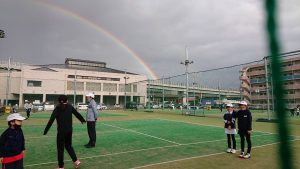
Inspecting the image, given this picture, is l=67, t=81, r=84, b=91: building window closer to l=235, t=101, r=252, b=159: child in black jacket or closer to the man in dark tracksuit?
the man in dark tracksuit

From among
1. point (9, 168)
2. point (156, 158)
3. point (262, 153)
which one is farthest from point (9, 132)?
point (262, 153)

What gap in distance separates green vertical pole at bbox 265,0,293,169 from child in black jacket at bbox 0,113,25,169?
4.65 meters

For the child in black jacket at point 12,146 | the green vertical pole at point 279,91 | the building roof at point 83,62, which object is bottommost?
the child in black jacket at point 12,146

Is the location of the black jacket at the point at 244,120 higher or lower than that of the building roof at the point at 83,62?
lower

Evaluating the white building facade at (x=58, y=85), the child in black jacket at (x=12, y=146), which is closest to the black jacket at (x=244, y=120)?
the child in black jacket at (x=12, y=146)

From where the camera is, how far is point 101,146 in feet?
32.0

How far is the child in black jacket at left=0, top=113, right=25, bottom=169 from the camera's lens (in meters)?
4.54

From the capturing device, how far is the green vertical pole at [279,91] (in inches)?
47.1

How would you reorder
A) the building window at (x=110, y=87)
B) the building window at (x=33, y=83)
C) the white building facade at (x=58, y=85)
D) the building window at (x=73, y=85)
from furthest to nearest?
1. the building window at (x=110, y=87)
2. the building window at (x=73, y=85)
3. the building window at (x=33, y=83)
4. the white building facade at (x=58, y=85)

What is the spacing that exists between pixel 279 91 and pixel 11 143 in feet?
15.5

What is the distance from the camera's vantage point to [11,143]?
461 cm

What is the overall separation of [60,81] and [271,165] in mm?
78430

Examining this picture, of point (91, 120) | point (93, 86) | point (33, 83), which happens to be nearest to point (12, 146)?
point (91, 120)

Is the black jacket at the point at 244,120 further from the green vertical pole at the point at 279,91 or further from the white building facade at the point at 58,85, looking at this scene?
the white building facade at the point at 58,85
